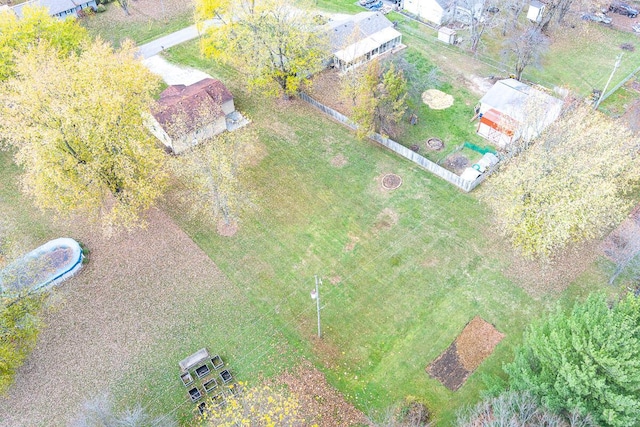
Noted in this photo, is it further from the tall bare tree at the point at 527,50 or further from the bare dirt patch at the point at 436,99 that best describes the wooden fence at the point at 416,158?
the tall bare tree at the point at 527,50

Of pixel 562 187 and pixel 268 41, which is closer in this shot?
pixel 562 187

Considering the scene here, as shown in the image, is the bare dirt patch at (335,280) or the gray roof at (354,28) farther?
the gray roof at (354,28)

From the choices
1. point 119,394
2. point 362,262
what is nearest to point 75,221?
point 119,394

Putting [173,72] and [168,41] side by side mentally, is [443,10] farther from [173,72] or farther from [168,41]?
[168,41]

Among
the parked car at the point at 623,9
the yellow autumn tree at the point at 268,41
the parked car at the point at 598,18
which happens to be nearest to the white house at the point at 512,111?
the yellow autumn tree at the point at 268,41

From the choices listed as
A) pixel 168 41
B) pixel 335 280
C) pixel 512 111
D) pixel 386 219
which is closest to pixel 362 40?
pixel 512 111
